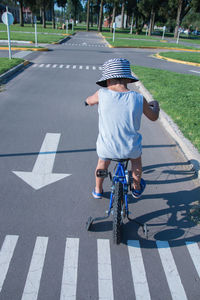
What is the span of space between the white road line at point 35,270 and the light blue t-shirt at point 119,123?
1251 mm

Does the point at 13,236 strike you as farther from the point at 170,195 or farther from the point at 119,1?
the point at 119,1

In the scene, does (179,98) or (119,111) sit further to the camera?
(179,98)

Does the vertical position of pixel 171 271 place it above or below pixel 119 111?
below

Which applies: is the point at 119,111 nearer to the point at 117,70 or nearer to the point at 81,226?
the point at 117,70

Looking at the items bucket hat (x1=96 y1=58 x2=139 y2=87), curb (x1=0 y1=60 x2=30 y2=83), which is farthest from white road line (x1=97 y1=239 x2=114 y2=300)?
curb (x1=0 y1=60 x2=30 y2=83)

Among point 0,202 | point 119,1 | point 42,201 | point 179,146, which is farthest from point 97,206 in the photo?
point 119,1

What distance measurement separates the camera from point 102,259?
2932mm

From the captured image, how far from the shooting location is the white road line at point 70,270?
2.53 metres

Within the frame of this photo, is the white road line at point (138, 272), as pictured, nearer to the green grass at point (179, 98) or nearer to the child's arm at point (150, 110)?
the child's arm at point (150, 110)

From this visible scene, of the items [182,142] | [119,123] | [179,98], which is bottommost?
[182,142]

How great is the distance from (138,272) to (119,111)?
5.59 feet

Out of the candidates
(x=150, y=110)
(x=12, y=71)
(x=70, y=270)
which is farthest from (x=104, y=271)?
(x=12, y=71)

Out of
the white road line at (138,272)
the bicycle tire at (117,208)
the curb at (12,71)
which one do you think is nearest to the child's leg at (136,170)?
the bicycle tire at (117,208)

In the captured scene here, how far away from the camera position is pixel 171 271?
2.84 meters
